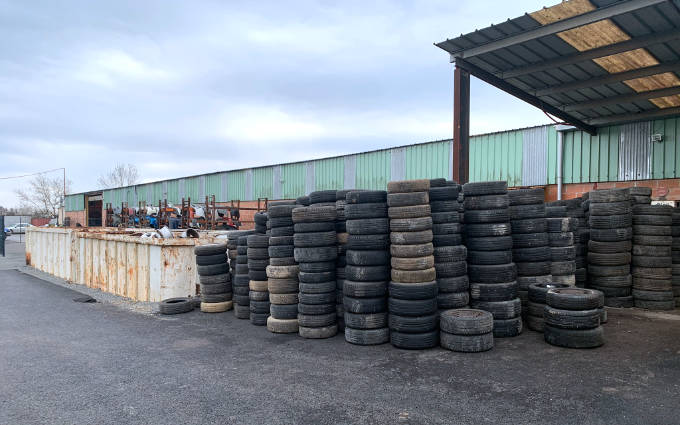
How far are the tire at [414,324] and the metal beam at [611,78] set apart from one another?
27.9 feet

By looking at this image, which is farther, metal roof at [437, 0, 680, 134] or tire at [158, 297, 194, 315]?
tire at [158, 297, 194, 315]

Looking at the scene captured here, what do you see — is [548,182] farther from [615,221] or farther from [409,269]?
[409,269]

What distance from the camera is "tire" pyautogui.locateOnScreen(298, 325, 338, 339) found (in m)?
7.08

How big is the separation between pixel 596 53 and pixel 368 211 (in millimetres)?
6761

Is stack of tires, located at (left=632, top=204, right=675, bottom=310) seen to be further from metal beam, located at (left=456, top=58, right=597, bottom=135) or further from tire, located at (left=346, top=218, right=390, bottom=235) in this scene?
tire, located at (left=346, top=218, right=390, bottom=235)

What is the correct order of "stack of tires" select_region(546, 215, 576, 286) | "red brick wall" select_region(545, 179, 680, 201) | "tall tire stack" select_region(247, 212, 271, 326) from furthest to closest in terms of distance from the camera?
"red brick wall" select_region(545, 179, 680, 201) < "tall tire stack" select_region(247, 212, 271, 326) < "stack of tires" select_region(546, 215, 576, 286)

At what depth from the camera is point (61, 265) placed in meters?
16.0

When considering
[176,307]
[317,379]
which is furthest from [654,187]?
[176,307]

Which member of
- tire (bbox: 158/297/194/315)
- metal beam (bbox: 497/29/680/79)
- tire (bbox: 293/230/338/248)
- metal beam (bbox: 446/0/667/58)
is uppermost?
metal beam (bbox: 446/0/667/58)

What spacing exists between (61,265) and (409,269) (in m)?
14.9

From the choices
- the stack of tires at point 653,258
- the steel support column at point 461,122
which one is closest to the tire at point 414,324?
the steel support column at point 461,122

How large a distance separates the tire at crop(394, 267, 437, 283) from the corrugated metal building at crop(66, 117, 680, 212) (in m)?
12.6

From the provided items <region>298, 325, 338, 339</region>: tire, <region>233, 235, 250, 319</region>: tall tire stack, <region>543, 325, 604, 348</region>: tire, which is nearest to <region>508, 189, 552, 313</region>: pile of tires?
<region>543, 325, 604, 348</region>: tire

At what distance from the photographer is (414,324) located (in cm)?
634
